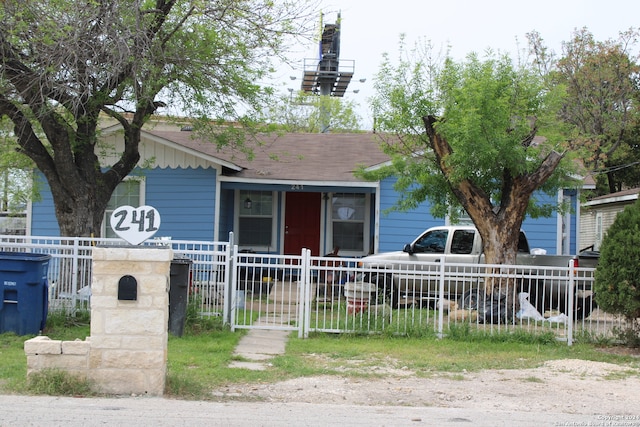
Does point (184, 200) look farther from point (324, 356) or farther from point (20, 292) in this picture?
point (324, 356)

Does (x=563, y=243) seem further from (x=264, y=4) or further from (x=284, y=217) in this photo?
(x=264, y=4)

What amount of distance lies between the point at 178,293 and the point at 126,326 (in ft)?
11.2

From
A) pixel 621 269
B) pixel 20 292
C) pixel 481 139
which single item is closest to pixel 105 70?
pixel 20 292

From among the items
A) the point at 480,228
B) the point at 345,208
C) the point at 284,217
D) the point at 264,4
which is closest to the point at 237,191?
the point at 284,217

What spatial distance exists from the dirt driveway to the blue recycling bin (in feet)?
12.6

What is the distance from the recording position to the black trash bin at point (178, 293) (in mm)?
10109

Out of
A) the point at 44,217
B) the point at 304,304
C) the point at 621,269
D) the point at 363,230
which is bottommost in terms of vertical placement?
the point at 304,304

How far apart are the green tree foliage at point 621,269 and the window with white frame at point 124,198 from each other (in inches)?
439

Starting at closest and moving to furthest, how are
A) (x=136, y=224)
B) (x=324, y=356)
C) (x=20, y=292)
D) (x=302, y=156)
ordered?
(x=136, y=224) < (x=324, y=356) < (x=20, y=292) < (x=302, y=156)

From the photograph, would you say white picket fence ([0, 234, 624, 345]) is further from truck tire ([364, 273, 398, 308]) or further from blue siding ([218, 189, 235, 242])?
blue siding ([218, 189, 235, 242])

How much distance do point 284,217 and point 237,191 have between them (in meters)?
1.45

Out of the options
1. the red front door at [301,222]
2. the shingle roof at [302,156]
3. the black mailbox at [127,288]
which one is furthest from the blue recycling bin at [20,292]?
the red front door at [301,222]

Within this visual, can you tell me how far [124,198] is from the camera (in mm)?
17344

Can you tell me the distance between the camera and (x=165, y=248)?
278 inches
